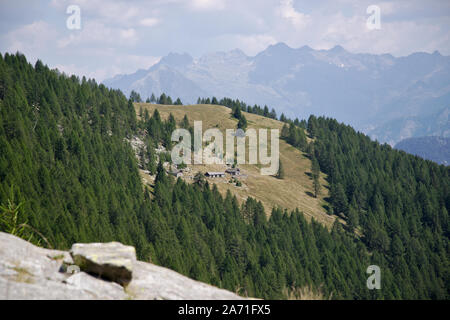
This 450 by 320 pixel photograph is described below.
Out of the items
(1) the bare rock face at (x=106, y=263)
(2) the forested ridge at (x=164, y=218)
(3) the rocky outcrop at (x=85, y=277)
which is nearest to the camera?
(3) the rocky outcrop at (x=85, y=277)

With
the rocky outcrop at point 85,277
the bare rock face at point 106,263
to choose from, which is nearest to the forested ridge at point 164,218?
the rocky outcrop at point 85,277

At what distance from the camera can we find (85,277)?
15.4 metres

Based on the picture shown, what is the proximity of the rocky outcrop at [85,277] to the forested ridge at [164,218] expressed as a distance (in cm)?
5191

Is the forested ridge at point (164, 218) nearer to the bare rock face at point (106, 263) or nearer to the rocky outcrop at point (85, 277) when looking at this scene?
the rocky outcrop at point (85, 277)

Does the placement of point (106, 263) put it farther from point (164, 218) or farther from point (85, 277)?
point (164, 218)

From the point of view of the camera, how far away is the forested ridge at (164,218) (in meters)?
89.8

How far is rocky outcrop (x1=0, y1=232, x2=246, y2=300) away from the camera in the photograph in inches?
556

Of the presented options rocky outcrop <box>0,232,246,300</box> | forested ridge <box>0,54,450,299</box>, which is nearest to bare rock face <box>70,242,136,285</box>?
rocky outcrop <box>0,232,246,300</box>

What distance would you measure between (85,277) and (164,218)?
9459cm

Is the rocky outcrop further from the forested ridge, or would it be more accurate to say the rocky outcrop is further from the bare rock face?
the forested ridge

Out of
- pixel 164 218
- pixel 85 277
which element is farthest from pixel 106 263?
pixel 164 218

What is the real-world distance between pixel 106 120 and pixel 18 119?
1731 inches

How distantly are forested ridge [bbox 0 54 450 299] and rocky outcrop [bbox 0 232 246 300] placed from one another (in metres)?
51.9
